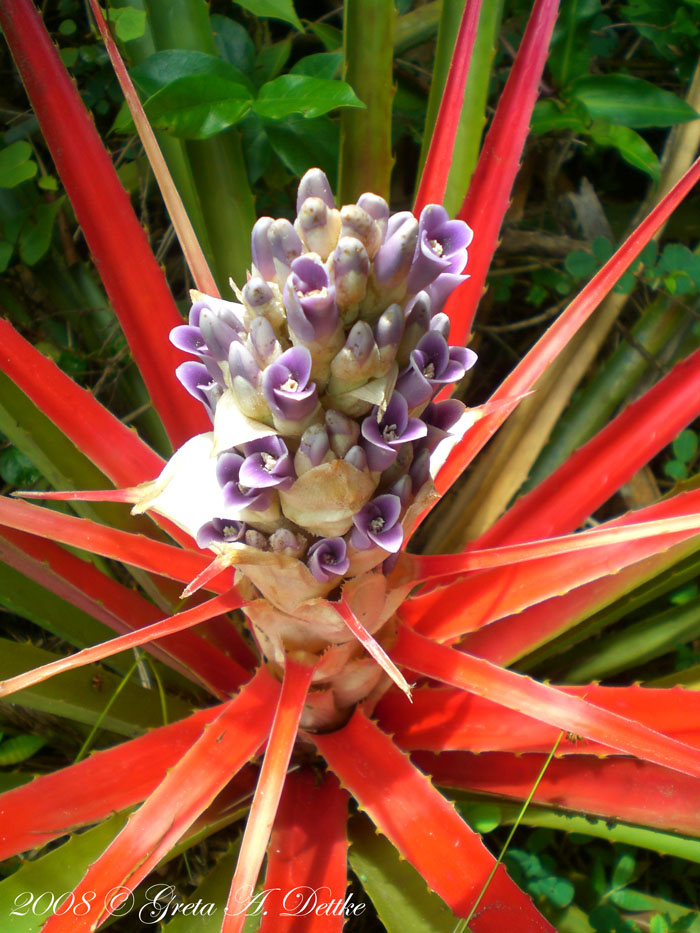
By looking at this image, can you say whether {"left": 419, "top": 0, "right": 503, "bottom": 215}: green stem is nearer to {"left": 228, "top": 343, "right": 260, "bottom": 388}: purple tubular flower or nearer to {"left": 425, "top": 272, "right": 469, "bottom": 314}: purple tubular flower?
{"left": 425, "top": 272, "right": 469, "bottom": 314}: purple tubular flower

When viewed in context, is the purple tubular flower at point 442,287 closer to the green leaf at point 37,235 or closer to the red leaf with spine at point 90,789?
the red leaf with spine at point 90,789

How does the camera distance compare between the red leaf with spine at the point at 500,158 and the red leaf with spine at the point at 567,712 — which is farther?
the red leaf with spine at the point at 500,158

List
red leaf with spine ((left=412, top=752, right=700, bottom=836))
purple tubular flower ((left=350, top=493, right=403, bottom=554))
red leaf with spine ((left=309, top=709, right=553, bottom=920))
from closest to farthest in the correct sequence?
purple tubular flower ((left=350, top=493, right=403, bottom=554))
red leaf with spine ((left=309, top=709, right=553, bottom=920))
red leaf with spine ((left=412, top=752, right=700, bottom=836))

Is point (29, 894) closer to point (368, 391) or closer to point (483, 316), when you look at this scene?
point (368, 391)

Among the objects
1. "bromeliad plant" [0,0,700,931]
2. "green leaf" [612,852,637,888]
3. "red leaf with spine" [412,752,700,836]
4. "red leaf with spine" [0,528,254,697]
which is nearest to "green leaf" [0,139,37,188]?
"bromeliad plant" [0,0,700,931]

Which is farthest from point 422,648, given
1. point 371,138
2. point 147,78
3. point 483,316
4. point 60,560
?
point 483,316

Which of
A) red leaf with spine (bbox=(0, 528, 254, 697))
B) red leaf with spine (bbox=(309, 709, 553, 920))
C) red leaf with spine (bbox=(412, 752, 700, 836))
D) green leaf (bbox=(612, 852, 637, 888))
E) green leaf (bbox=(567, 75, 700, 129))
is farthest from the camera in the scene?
green leaf (bbox=(567, 75, 700, 129))

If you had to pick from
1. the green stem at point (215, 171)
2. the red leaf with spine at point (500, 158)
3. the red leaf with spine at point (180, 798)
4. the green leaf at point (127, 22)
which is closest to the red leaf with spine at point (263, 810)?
the red leaf with spine at point (180, 798)
